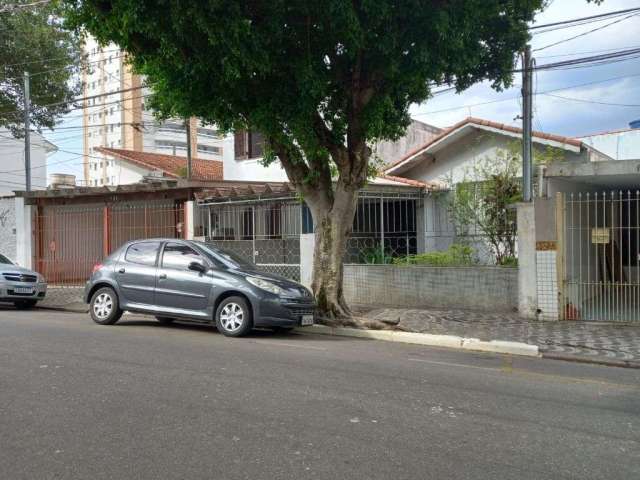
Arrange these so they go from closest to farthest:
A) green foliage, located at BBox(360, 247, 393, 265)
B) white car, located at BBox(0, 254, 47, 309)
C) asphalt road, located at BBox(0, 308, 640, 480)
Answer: asphalt road, located at BBox(0, 308, 640, 480), white car, located at BBox(0, 254, 47, 309), green foliage, located at BBox(360, 247, 393, 265)

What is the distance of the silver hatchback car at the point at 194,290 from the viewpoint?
920 cm

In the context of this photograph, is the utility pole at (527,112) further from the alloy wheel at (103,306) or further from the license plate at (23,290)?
the license plate at (23,290)

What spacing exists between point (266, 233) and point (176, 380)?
9638 mm

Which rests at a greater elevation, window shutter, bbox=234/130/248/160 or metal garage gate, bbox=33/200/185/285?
window shutter, bbox=234/130/248/160

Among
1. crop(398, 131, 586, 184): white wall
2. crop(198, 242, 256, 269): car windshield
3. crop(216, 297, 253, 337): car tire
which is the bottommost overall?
crop(216, 297, 253, 337): car tire

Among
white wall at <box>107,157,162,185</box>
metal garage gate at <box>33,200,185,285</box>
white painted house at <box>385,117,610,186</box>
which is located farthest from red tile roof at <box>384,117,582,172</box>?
white wall at <box>107,157,162,185</box>

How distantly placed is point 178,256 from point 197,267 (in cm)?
59

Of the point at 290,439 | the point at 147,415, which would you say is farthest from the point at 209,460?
the point at 147,415

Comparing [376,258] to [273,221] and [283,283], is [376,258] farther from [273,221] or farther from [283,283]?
[283,283]

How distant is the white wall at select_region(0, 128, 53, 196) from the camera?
32688 millimetres

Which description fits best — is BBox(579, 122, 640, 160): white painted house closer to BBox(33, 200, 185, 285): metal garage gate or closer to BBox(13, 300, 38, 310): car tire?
BBox(33, 200, 185, 285): metal garage gate

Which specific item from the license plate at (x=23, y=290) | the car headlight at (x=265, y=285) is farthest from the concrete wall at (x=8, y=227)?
the car headlight at (x=265, y=285)

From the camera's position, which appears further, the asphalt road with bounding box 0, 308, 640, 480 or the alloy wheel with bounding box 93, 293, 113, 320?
the alloy wheel with bounding box 93, 293, 113, 320

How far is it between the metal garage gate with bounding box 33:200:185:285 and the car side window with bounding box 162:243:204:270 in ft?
23.4
